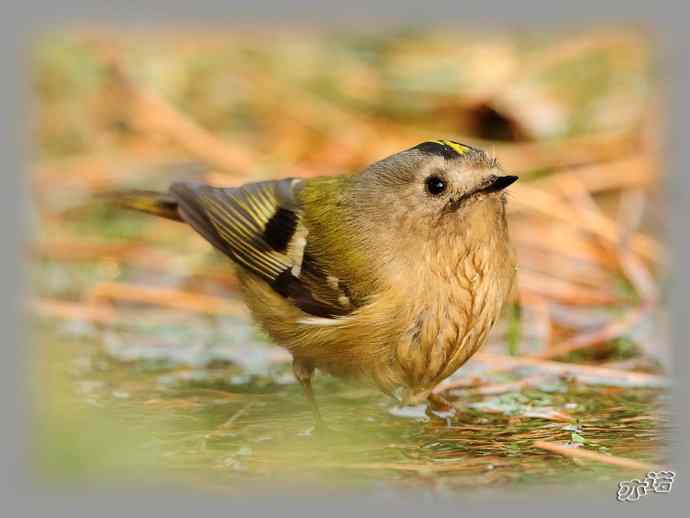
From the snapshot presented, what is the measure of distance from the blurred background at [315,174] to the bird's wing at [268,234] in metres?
0.40

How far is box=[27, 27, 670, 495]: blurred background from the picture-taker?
3.02m

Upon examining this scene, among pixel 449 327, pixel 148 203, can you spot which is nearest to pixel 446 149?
pixel 449 327

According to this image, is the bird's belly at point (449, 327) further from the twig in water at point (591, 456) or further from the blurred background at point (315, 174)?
the twig in water at point (591, 456)

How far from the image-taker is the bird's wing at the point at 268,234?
3.49m

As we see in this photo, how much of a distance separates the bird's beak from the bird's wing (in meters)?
0.59

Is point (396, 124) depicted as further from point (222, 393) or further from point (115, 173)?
point (222, 393)

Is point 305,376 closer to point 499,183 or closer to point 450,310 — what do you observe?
point 450,310

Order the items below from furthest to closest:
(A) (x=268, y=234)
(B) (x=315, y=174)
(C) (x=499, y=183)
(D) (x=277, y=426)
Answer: (B) (x=315, y=174)
(A) (x=268, y=234)
(D) (x=277, y=426)
(C) (x=499, y=183)

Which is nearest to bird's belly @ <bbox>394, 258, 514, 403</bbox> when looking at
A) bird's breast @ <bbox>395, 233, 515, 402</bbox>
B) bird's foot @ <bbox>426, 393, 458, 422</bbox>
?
bird's breast @ <bbox>395, 233, 515, 402</bbox>

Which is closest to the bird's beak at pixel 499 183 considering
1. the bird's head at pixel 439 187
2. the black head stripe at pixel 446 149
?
the bird's head at pixel 439 187

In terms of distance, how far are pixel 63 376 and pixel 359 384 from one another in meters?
1.14

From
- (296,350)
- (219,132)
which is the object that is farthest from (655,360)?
(219,132)

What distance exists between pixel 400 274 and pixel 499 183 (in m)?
0.43

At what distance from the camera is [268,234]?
3.81m
